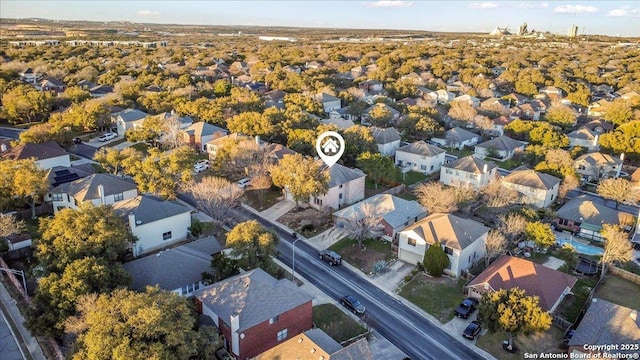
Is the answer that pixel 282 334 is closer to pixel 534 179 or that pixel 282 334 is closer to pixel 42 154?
pixel 534 179

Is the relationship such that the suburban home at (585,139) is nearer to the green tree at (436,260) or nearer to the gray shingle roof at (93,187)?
the green tree at (436,260)

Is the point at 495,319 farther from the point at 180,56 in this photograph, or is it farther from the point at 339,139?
the point at 180,56

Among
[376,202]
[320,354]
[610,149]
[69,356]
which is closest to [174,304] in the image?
[69,356]

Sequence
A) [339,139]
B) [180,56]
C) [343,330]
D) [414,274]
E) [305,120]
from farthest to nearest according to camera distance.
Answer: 1. [180,56]
2. [305,120]
3. [339,139]
4. [414,274]
5. [343,330]

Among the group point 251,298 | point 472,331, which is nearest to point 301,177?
point 251,298

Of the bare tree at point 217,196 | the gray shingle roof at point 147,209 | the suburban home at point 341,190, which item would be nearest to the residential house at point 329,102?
the suburban home at point 341,190
